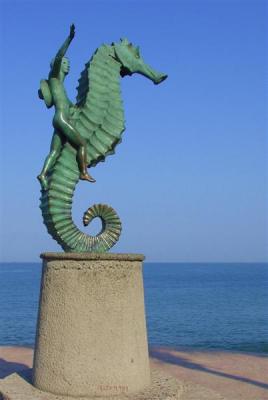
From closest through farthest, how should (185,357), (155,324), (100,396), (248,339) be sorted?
(100,396) → (185,357) → (248,339) → (155,324)

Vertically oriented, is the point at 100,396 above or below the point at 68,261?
below

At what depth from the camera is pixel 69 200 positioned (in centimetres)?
662

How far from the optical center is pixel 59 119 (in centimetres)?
668

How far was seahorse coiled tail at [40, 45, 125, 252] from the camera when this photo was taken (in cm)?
652

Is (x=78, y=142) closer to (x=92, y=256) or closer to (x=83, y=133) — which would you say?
(x=83, y=133)

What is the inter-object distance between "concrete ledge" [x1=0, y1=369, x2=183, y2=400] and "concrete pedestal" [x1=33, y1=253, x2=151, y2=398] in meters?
0.06

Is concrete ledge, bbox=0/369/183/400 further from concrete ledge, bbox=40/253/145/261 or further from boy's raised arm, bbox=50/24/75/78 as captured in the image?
boy's raised arm, bbox=50/24/75/78

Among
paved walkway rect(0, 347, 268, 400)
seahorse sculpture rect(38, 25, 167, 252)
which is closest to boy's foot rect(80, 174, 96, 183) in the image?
seahorse sculpture rect(38, 25, 167, 252)

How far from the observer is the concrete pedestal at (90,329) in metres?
6.03

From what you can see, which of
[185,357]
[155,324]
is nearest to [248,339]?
[155,324]

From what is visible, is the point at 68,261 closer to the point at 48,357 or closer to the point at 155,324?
the point at 48,357

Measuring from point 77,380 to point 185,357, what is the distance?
6.43 meters

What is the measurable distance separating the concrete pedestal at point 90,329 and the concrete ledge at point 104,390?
6cm

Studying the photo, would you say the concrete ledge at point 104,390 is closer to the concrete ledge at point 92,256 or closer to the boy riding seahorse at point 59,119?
the concrete ledge at point 92,256
